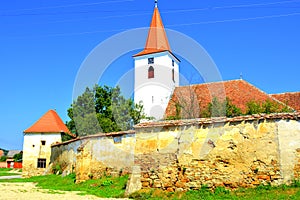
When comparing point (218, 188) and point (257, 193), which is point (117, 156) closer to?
point (218, 188)

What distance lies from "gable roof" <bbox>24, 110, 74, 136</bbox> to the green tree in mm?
1449

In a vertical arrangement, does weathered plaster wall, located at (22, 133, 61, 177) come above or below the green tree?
below

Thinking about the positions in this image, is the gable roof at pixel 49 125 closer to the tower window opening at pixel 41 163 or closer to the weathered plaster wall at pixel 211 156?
the tower window opening at pixel 41 163

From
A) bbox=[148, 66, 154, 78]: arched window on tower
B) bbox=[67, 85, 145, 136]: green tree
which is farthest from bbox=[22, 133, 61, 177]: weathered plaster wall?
bbox=[148, 66, 154, 78]: arched window on tower

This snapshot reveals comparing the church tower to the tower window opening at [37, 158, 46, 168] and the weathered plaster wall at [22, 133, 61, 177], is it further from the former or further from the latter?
the tower window opening at [37, 158, 46, 168]

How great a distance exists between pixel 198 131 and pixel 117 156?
5521 mm

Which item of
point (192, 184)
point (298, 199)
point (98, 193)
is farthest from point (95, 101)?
point (298, 199)

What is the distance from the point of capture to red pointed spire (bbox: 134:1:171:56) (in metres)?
37.7

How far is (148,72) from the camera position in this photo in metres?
36.5

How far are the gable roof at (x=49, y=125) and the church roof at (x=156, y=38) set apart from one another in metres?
12.5

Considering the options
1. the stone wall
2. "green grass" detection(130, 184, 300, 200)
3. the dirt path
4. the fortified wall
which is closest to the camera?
"green grass" detection(130, 184, 300, 200)

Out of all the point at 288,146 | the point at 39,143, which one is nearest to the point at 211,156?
the point at 288,146

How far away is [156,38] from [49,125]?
641 inches

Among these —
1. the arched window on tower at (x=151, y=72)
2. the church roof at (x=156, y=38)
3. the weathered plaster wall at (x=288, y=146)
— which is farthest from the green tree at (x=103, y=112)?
the weathered plaster wall at (x=288, y=146)
